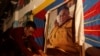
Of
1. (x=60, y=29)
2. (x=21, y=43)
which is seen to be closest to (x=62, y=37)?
(x=60, y=29)

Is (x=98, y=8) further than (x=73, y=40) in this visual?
No

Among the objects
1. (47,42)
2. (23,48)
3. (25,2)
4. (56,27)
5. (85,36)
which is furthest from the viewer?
(25,2)

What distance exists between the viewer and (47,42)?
7.59ft

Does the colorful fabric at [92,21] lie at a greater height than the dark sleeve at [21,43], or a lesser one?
greater

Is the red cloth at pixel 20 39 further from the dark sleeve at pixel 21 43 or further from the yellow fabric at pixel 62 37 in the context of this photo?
the yellow fabric at pixel 62 37

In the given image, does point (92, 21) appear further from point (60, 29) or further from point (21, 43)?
point (21, 43)

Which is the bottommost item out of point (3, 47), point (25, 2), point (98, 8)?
point (3, 47)

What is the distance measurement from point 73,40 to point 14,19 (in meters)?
2.32

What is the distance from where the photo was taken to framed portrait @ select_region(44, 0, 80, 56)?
6.16 feet

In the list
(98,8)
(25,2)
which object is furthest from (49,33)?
(25,2)

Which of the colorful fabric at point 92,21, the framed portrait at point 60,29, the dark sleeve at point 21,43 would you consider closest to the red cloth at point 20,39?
the dark sleeve at point 21,43

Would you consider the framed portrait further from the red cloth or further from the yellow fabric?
the red cloth

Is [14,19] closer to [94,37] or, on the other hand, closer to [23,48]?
[23,48]

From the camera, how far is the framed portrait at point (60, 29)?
6.16 feet
